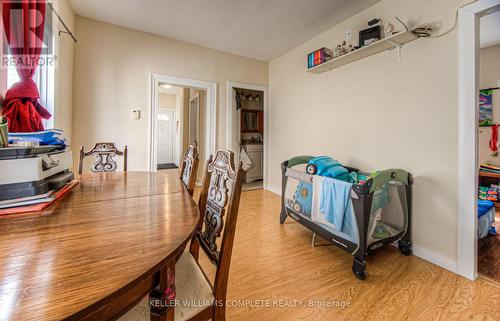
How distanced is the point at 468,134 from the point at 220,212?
1.98m

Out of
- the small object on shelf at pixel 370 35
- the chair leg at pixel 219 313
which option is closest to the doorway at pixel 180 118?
the chair leg at pixel 219 313

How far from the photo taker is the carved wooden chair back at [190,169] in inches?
54.5

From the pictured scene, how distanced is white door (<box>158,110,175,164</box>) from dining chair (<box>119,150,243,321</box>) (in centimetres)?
711

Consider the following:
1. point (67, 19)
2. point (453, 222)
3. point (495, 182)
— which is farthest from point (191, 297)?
point (495, 182)

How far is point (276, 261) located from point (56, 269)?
65.4 inches

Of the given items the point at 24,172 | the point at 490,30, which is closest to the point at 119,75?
the point at 24,172

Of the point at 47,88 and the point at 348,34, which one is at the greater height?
the point at 348,34

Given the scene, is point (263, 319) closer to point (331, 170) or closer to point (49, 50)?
point (331, 170)

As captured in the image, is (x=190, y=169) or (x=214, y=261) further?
(x=190, y=169)

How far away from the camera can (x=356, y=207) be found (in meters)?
1.70

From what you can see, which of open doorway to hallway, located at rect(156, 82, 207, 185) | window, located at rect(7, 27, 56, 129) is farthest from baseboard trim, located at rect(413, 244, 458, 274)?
open doorway to hallway, located at rect(156, 82, 207, 185)

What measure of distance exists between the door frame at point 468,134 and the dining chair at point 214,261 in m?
1.89

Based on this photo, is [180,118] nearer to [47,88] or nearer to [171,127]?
[171,127]

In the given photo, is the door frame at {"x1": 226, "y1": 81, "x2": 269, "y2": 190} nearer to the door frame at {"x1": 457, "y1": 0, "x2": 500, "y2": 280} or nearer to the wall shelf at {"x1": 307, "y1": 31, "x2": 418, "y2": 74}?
the wall shelf at {"x1": 307, "y1": 31, "x2": 418, "y2": 74}
